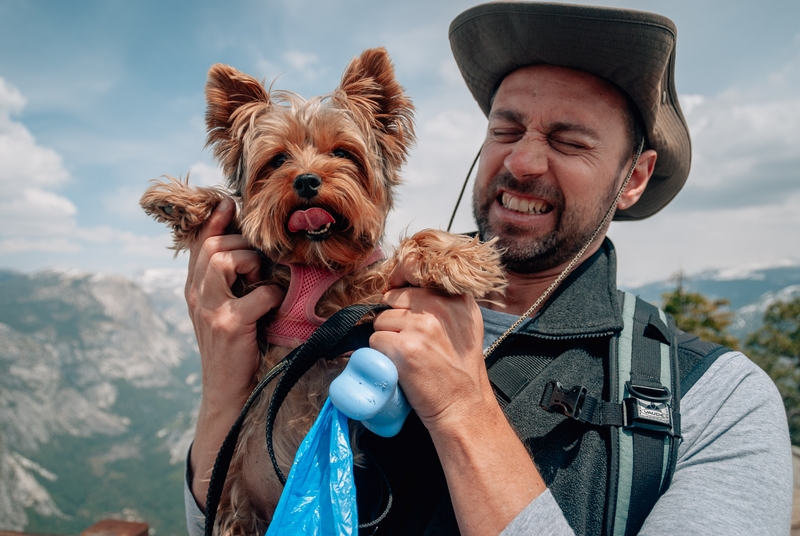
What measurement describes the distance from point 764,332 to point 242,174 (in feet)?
196

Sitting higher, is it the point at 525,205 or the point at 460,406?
the point at 525,205

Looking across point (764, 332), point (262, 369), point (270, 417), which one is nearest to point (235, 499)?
point (262, 369)

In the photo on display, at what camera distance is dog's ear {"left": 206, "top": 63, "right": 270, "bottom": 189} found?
3.30 meters

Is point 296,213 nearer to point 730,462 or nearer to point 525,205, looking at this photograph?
point 525,205

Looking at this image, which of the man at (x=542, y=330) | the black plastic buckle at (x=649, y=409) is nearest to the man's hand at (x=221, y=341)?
the man at (x=542, y=330)

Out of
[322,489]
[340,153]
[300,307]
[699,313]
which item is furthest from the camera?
[699,313]

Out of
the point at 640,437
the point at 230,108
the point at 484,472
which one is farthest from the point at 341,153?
the point at 640,437

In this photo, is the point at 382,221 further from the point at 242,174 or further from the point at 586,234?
the point at 586,234

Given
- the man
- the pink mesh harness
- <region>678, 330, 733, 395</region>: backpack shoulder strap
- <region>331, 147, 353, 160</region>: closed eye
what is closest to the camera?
the man

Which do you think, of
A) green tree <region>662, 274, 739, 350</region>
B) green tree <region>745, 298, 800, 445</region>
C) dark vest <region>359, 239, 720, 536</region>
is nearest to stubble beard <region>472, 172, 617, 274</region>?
dark vest <region>359, 239, 720, 536</region>

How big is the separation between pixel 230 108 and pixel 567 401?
2.80m

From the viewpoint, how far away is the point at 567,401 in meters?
2.47

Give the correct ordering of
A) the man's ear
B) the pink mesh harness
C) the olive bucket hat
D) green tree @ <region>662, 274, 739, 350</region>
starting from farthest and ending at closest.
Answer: green tree @ <region>662, 274, 739, 350</region> → the man's ear → the olive bucket hat → the pink mesh harness

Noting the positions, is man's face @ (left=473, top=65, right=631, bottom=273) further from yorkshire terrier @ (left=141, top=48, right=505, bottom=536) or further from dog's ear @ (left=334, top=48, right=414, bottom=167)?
yorkshire terrier @ (left=141, top=48, right=505, bottom=536)
